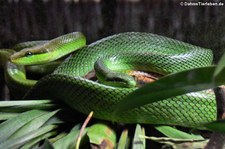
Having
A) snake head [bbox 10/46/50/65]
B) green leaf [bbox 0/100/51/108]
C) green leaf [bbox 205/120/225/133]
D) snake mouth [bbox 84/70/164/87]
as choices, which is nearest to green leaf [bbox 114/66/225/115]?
green leaf [bbox 205/120/225/133]

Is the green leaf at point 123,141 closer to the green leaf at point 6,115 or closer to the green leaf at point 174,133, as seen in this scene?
the green leaf at point 174,133

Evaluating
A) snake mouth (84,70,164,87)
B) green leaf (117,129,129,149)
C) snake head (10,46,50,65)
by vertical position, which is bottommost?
green leaf (117,129,129,149)

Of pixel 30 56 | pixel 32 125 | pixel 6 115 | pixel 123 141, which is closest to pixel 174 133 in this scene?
pixel 123 141

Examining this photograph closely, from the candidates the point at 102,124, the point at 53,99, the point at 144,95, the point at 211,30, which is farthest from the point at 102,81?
the point at 144,95

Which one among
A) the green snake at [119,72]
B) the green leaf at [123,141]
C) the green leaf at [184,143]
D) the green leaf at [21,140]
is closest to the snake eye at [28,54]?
the green snake at [119,72]

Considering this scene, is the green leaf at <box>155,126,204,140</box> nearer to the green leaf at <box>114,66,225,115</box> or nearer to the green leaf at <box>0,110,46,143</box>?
the green leaf at <box>0,110,46,143</box>

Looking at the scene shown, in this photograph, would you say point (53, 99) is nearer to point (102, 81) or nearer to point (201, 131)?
point (102, 81)
